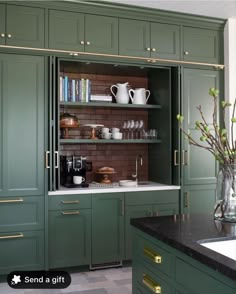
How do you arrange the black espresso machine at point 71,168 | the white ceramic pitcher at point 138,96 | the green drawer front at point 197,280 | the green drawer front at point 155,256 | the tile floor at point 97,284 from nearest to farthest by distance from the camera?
1. the green drawer front at point 197,280
2. the green drawer front at point 155,256
3. the tile floor at point 97,284
4. the black espresso machine at point 71,168
5. the white ceramic pitcher at point 138,96

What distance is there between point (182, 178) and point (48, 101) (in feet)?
5.43

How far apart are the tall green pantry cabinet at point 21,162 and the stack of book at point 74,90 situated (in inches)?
11.9

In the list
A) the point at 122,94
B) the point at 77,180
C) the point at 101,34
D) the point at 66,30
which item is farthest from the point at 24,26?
the point at 77,180

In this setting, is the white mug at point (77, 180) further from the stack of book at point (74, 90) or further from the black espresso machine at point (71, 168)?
the stack of book at point (74, 90)

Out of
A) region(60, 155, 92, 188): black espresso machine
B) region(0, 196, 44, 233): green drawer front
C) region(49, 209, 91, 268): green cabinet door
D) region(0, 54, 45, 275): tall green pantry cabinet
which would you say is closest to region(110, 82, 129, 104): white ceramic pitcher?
region(60, 155, 92, 188): black espresso machine

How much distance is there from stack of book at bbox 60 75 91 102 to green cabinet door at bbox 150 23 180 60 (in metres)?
0.79

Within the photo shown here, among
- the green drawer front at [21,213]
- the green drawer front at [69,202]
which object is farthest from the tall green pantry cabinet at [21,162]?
the green drawer front at [69,202]

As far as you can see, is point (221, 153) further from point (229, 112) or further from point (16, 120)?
point (229, 112)

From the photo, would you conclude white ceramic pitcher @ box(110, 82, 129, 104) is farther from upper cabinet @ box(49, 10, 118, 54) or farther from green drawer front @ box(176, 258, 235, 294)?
green drawer front @ box(176, 258, 235, 294)

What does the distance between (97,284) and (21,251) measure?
77 centimetres

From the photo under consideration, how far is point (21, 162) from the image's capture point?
10.3 ft

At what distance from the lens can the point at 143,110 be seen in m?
4.21

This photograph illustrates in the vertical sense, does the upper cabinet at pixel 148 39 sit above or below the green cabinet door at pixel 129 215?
above

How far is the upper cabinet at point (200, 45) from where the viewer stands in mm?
3758
